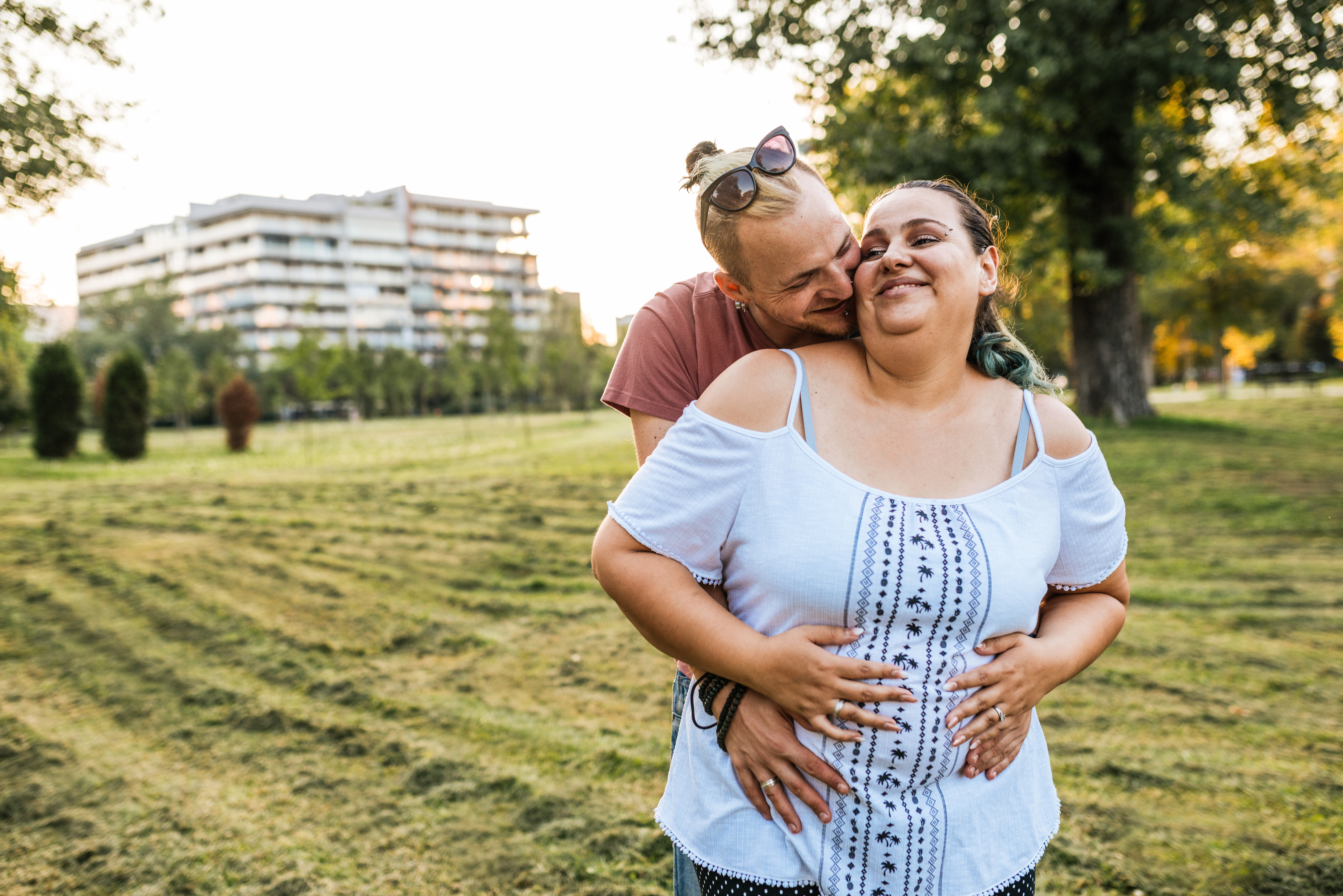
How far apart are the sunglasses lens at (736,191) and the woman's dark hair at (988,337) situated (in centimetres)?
27

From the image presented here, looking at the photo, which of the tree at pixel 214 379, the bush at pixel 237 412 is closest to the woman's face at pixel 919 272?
the bush at pixel 237 412

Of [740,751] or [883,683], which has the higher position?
[883,683]

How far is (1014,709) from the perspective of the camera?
5.08 ft

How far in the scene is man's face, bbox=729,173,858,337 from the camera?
1.62 metres

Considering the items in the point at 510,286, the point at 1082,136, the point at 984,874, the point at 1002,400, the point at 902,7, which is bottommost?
the point at 984,874

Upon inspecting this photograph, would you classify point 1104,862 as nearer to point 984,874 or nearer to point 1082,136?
point 984,874

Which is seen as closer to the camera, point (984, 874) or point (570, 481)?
point (984, 874)

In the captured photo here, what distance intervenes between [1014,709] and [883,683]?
0.93 feet

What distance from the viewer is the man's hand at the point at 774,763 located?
148 centimetres

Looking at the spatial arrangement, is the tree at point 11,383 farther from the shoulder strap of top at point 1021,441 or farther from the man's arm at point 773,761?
the shoulder strap of top at point 1021,441

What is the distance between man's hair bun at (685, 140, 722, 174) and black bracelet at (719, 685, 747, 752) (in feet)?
3.48

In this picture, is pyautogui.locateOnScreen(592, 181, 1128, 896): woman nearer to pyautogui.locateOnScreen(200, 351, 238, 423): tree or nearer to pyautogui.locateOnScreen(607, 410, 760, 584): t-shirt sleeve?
pyautogui.locateOnScreen(607, 410, 760, 584): t-shirt sleeve

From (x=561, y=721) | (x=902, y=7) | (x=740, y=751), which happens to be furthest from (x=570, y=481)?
(x=740, y=751)

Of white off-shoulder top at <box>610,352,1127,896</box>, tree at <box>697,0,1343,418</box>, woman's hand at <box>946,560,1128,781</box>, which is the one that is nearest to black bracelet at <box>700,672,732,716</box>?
white off-shoulder top at <box>610,352,1127,896</box>
